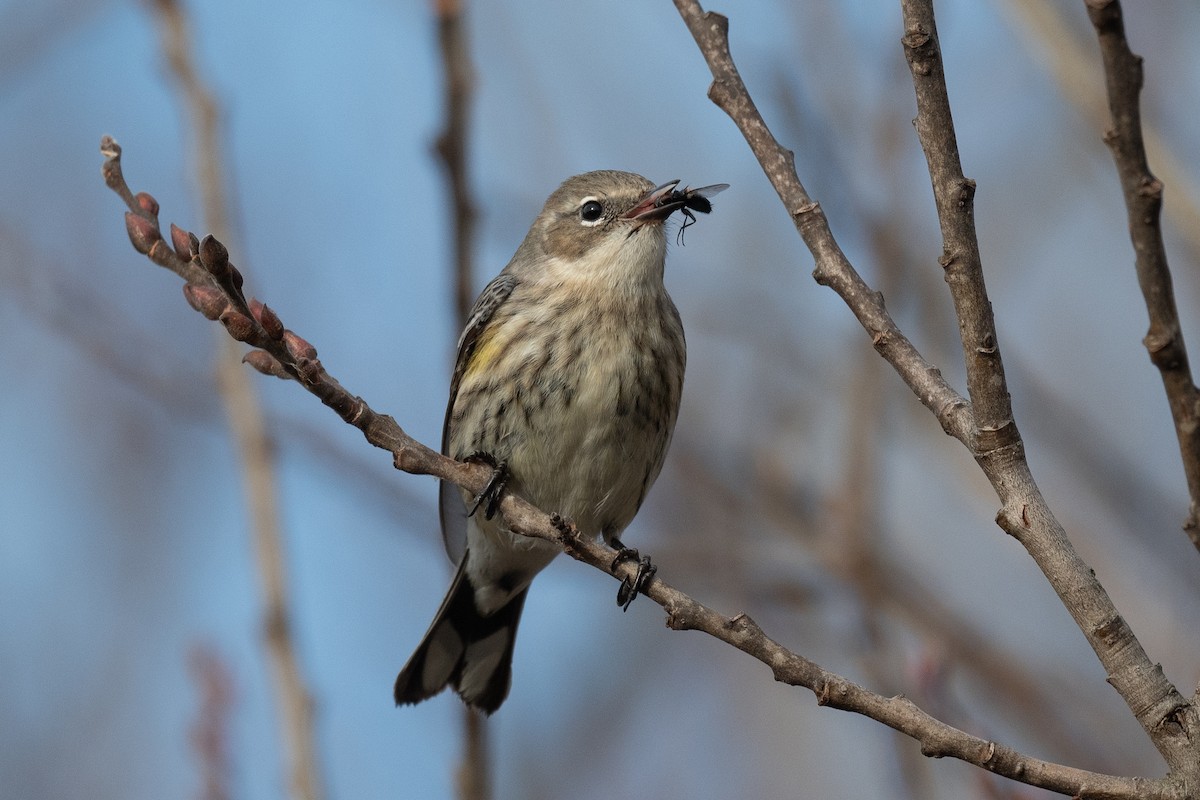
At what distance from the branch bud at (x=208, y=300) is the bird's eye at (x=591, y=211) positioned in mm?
3411

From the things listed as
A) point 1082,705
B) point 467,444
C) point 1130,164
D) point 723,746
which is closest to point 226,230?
point 467,444

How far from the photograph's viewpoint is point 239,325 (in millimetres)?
2967

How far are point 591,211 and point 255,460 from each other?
2.57 metres

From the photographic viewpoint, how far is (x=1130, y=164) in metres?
1.88

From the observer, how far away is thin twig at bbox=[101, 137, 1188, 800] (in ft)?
8.20

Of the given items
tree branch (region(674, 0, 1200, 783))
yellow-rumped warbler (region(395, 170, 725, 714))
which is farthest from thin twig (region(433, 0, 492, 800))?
tree branch (region(674, 0, 1200, 783))

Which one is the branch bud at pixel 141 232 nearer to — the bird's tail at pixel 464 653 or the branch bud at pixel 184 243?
the branch bud at pixel 184 243

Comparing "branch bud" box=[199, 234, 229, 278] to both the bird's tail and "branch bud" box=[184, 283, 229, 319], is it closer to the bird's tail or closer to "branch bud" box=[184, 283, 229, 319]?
→ "branch bud" box=[184, 283, 229, 319]

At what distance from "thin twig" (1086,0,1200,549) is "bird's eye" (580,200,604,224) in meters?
4.51

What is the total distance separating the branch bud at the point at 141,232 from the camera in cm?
313

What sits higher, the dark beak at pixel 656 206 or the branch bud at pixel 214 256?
the dark beak at pixel 656 206

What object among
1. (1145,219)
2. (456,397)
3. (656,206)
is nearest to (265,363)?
(1145,219)

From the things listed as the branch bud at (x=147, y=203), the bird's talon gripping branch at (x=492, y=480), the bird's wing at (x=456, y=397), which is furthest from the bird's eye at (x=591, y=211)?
the branch bud at (x=147, y=203)

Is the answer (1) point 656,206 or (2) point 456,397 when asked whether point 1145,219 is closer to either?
(1) point 656,206
